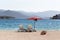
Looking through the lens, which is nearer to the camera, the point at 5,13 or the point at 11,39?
the point at 11,39

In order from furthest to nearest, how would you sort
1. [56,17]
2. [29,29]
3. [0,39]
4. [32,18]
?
[56,17]
[32,18]
[29,29]
[0,39]

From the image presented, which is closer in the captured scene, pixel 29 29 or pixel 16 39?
pixel 16 39

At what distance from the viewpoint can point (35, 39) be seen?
7719 millimetres

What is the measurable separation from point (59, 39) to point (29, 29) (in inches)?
156

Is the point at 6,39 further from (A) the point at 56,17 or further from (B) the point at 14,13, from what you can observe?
(A) the point at 56,17

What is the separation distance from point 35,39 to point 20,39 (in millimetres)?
622

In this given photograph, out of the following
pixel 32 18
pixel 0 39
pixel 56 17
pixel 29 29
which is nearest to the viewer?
pixel 0 39

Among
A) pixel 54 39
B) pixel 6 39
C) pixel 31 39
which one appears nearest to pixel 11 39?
pixel 6 39

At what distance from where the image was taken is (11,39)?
768cm

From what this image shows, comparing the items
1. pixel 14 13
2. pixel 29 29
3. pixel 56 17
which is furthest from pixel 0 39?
pixel 56 17

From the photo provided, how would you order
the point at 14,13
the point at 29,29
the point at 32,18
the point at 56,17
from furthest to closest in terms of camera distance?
the point at 56,17 < the point at 14,13 < the point at 32,18 < the point at 29,29

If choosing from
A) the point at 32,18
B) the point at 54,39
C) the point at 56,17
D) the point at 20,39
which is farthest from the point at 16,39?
the point at 56,17

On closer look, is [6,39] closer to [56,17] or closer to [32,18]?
[32,18]

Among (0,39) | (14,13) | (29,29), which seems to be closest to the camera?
(0,39)
